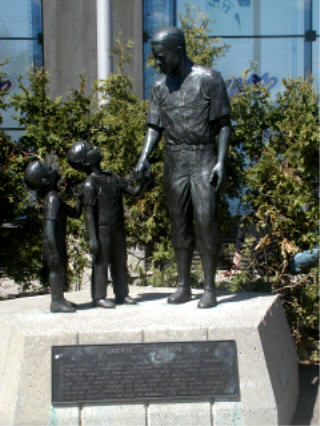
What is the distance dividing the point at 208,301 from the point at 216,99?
1436 millimetres

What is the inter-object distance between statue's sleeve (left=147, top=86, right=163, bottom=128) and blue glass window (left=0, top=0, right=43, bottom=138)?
4622mm

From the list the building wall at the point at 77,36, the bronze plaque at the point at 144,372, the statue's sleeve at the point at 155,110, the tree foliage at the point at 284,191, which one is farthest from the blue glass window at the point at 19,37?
the bronze plaque at the point at 144,372

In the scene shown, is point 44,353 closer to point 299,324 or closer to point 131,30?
point 299,324

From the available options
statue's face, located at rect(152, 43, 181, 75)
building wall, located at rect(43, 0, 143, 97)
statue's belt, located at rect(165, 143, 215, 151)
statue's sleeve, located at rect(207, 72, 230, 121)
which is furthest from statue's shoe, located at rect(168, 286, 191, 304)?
building wall, located at rect(43, 0, 143, 97)

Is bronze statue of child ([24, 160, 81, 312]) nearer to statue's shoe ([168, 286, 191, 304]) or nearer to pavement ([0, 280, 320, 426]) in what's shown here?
statue's shoe ([168, 286, 191, 304])

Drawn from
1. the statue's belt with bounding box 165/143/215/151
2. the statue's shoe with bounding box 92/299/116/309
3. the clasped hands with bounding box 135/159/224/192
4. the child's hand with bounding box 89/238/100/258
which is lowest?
the statue's shoe with bounding box 92/299/116/309

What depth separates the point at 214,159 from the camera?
14.3 ft

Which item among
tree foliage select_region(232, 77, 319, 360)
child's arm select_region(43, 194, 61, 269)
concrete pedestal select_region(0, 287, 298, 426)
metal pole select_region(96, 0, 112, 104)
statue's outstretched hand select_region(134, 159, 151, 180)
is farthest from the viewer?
metal pole select_region(96, 0, 112, 104)

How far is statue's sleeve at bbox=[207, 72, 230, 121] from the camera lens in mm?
4277

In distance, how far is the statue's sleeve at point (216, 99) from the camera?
4.28 metres

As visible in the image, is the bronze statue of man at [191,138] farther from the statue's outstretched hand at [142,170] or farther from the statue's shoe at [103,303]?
the statue's shoe at [103,303]

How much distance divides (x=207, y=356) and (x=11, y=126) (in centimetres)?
580

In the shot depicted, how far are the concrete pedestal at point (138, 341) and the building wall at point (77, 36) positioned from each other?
16.7ft

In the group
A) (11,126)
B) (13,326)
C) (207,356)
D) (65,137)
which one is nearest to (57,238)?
(13,326)
